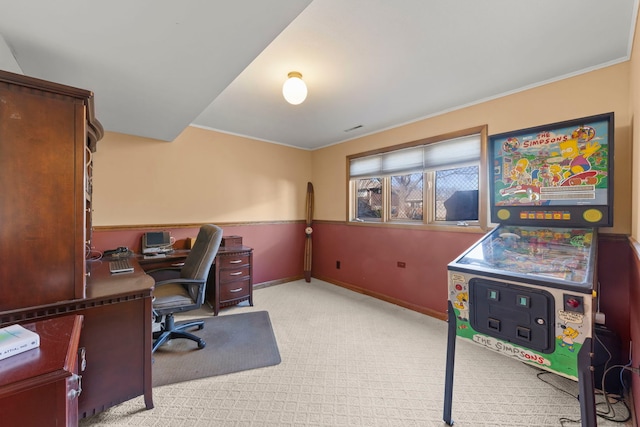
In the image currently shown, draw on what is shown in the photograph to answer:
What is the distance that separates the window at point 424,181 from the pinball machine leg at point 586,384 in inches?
67.4

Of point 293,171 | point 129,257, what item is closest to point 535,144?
point 293,171

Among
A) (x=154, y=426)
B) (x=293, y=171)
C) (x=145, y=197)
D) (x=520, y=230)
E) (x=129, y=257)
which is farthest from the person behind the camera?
(x=293, y=171)

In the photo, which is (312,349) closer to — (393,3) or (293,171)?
(393,3)

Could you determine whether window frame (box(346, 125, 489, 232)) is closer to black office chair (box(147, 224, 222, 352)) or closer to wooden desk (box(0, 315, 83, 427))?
black office chair (box(147, 224, 222, 352))

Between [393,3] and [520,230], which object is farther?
[520,230]

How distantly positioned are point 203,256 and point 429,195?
2573mm

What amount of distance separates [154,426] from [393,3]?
2714 millimetres

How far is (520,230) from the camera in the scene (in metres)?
1.97

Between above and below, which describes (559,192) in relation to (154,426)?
above

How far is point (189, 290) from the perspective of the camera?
231 cm

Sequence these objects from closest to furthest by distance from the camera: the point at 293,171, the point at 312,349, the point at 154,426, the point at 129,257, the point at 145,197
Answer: the point at 154,426, the point at 312,349, the point at 129,257, the point at 145,197, the point at 293,171

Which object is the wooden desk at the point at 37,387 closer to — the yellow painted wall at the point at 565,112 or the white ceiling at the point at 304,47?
the white ceiling at the point at 304,47

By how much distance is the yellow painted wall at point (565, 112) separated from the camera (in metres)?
1.92

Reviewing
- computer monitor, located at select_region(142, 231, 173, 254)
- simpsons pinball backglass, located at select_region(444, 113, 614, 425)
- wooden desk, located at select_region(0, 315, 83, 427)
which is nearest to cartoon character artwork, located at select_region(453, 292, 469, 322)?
simpsons pinball backglass, located at select_region(444, 113, 614, 425)
